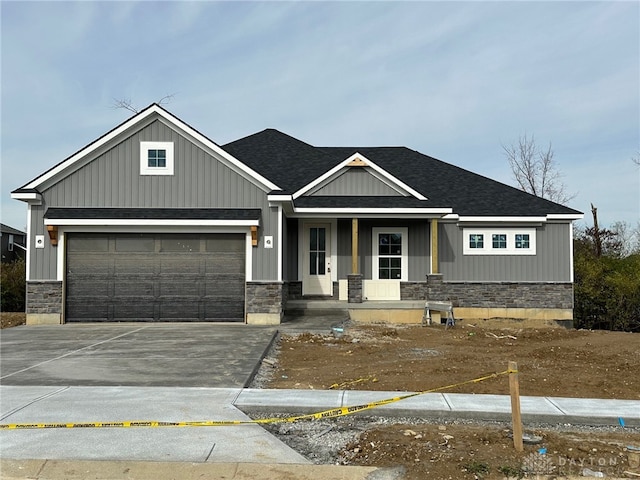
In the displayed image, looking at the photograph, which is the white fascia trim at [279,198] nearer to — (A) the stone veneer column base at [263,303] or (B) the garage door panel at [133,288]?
(A) the stone veneer column base at [263,303]

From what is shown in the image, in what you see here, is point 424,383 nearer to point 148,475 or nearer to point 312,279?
point 148,475

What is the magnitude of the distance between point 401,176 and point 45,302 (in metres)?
12.6

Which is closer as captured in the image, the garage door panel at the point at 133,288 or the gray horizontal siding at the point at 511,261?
the garage door panel at the point at 133,288

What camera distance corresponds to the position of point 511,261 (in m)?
18.6

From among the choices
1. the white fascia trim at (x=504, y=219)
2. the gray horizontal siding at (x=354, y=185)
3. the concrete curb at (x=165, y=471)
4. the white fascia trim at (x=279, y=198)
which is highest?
the gray horizontal siding at (x=354, y=185)

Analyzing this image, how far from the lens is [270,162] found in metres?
21.3

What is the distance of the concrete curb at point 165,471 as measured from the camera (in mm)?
4828

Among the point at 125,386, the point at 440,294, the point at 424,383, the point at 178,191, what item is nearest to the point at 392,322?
the point at 440,294

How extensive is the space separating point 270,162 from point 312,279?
5349 mm

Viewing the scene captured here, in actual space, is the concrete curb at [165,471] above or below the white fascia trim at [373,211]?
below

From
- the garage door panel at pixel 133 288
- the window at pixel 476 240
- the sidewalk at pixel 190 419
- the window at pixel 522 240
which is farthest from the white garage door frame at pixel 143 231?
the window at pixel 522 240

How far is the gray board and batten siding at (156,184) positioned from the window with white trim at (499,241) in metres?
7.16

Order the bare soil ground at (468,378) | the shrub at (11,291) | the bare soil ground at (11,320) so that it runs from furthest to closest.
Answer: the shrub at (11,291) → the bare soil ground at (11,320) → the bare soil ground at (468,378)

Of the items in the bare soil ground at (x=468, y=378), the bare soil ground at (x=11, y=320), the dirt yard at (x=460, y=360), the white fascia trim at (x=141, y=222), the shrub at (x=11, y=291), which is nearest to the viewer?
the bare soil ground at (x=468, y=378)
